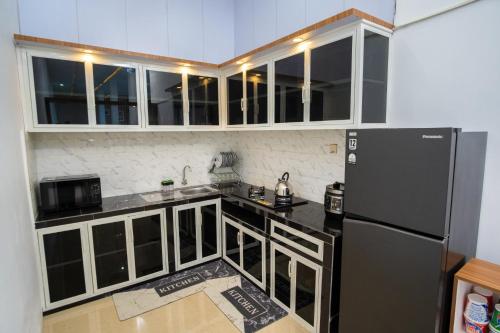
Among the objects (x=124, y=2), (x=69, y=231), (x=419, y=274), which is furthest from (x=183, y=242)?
(x=124, y=2)

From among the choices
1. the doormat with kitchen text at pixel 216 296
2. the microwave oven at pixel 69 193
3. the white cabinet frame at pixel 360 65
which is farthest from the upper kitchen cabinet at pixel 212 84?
the doormat with kitchen text at pixel 216 296

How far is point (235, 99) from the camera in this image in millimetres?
3082

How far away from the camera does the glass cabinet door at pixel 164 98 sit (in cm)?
281

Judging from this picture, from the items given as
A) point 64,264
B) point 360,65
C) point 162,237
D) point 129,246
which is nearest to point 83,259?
point 64,264

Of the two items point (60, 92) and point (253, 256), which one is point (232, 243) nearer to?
point (253, 256)

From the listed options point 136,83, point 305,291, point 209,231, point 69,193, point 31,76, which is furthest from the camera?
point 209,231

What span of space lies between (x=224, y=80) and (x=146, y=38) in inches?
38.4

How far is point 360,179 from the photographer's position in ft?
5.20

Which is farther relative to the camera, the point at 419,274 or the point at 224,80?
the point at 224,80

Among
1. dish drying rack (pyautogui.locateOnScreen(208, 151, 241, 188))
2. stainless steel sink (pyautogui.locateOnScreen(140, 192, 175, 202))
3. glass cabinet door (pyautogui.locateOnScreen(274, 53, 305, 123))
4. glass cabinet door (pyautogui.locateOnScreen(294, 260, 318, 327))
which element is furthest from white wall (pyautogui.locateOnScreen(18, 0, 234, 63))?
glass cabinet door (pyautogui.locateOnScreen(294, 260, 318, 327))

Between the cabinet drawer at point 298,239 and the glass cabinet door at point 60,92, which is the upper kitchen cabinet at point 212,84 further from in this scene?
the cabinet drawer at point 298,239

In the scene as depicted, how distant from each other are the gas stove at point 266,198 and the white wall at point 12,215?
1.79m

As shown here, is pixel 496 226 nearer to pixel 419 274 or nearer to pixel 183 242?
pixel 419 274

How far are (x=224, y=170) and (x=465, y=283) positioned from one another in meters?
2.87
